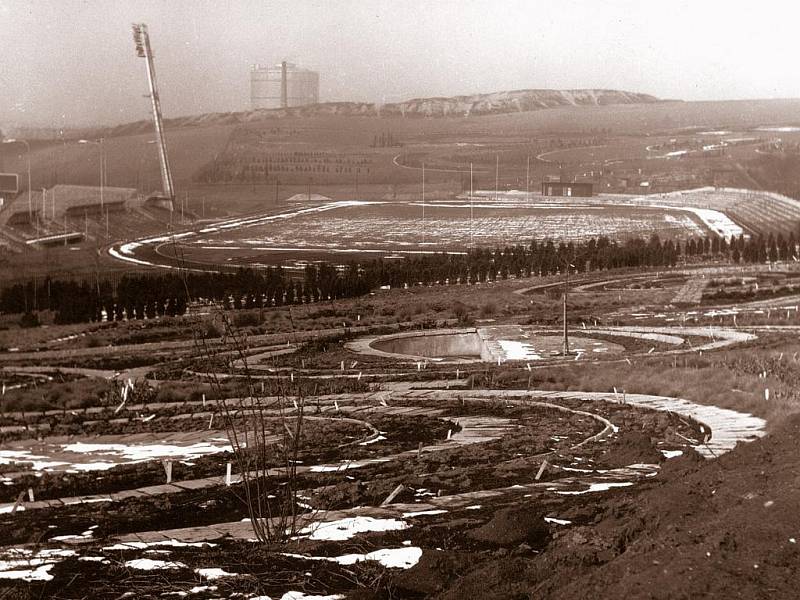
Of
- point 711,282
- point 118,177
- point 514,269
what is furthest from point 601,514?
point 118,177

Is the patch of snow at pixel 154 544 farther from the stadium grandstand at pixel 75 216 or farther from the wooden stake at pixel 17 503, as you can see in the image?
the stadium grandstand at pixel 75 216

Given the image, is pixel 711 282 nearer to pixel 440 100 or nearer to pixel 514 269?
pixel 514 269

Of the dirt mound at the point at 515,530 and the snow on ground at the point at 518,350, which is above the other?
the dirt mound at the point at 515,530

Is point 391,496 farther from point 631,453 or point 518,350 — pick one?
point 518,350

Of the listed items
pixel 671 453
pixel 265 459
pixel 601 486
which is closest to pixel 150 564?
pixel 265 459

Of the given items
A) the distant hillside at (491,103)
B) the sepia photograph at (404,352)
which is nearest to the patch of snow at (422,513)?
the sepia photograph at (404,352)

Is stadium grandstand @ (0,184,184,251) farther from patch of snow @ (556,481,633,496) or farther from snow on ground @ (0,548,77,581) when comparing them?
patch of snow @ (556,481,633,496)

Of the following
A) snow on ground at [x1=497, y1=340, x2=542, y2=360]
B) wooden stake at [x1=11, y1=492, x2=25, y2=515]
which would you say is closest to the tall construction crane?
snow on ground at [x1=497, y1=340, x2=542, y2=360]
